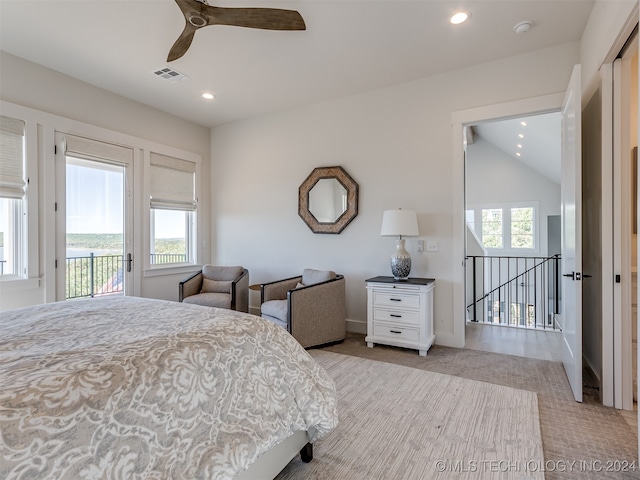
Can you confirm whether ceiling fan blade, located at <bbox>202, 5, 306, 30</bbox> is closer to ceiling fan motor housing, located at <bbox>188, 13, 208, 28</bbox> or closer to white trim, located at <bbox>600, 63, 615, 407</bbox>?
ceiling fan motor housing, located at <bbox>188, 13, 208, 28</bbox>

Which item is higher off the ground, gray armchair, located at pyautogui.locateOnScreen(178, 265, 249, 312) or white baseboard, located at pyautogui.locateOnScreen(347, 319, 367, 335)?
gray armchair, located at pyautogui.locateOnScreen(178, 265, 249, 312)

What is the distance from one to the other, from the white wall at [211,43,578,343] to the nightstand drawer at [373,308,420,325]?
471 millimetres

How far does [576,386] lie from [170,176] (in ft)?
16.5

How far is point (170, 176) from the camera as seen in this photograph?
4.72 meters

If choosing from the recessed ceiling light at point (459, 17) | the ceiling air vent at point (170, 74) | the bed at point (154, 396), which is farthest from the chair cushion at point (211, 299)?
the recessed ceiling light at point (459, 17)

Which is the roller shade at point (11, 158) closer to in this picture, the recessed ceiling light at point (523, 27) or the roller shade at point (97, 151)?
the roller shade at point (97, 151)

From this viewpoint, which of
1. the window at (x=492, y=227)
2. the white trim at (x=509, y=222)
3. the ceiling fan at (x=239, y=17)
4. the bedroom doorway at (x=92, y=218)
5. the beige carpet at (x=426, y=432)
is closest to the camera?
the beige carpet at (x=426, y=432)

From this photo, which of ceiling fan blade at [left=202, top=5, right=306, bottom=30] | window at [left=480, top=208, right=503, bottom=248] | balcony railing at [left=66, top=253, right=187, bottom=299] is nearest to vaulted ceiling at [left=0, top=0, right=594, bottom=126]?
ceiling fan blade at [left=202, top=5, right=306, bottom=30]

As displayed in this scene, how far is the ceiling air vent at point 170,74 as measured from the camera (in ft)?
11.3

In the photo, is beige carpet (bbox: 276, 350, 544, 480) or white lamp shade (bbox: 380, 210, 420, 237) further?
white lamp shade (bbox: 380, 210, 420, 237)

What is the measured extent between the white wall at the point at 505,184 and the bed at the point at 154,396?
884 centimetres

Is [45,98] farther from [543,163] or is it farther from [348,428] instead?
[543,163]

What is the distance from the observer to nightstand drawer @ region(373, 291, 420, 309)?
3.28 meters

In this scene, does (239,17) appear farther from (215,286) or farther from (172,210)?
(172,210)
